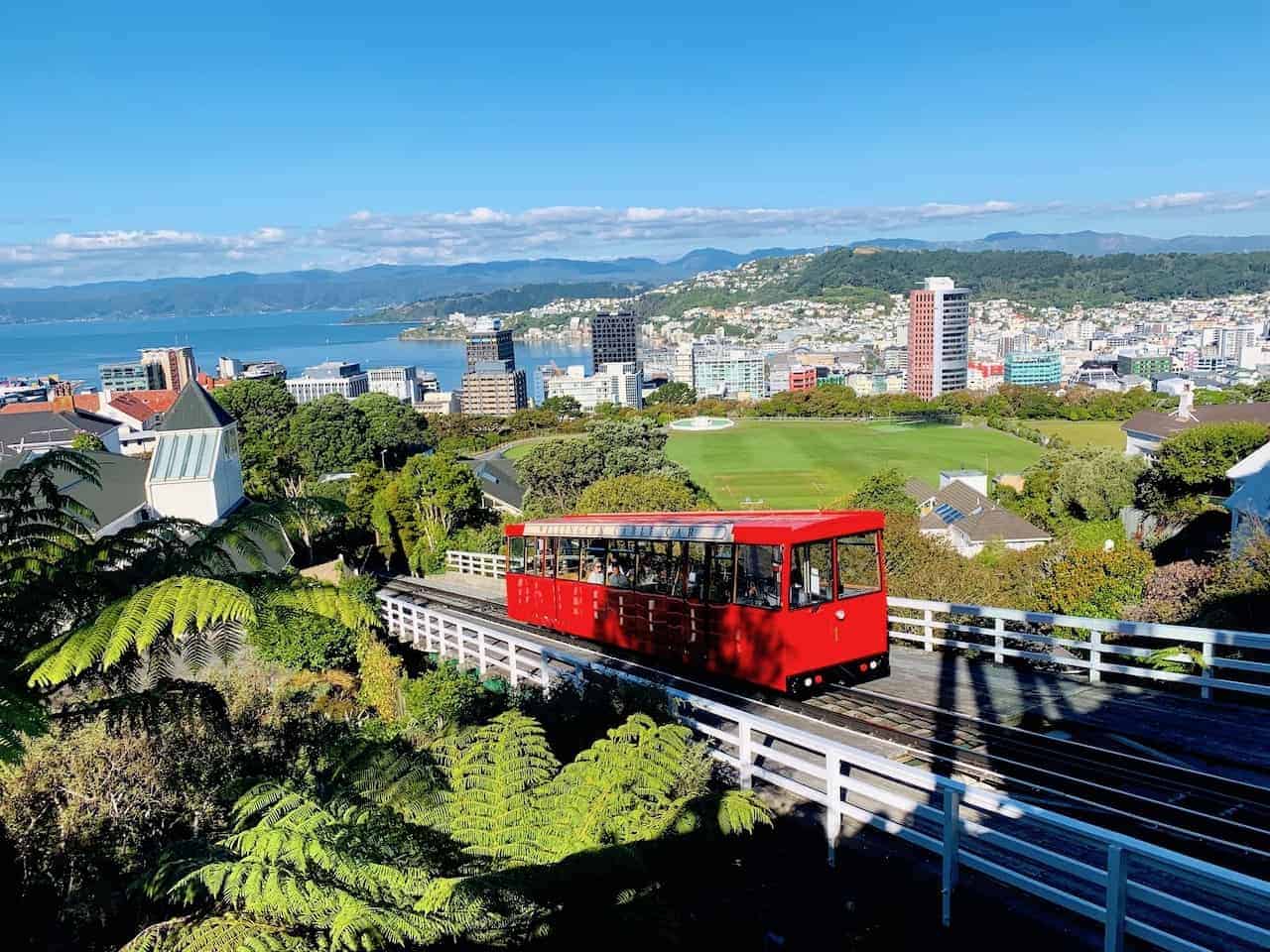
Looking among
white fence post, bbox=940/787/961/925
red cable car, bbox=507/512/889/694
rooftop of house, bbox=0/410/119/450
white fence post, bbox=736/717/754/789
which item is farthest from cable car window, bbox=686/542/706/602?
rooftop of house, bbox=0/410/119/450

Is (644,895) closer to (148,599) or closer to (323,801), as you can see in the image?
(323,801)

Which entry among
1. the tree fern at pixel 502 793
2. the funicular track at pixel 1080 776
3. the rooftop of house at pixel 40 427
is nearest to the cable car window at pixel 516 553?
the funicular track at pixel 1080 776

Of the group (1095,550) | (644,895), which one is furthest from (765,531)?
(1095,550)

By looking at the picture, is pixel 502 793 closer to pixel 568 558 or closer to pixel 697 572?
pixel 697 572

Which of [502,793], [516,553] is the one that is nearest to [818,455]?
[516,553]

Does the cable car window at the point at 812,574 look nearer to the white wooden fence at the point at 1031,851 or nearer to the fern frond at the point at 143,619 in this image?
the white wooden fence at the point at 1031,851
